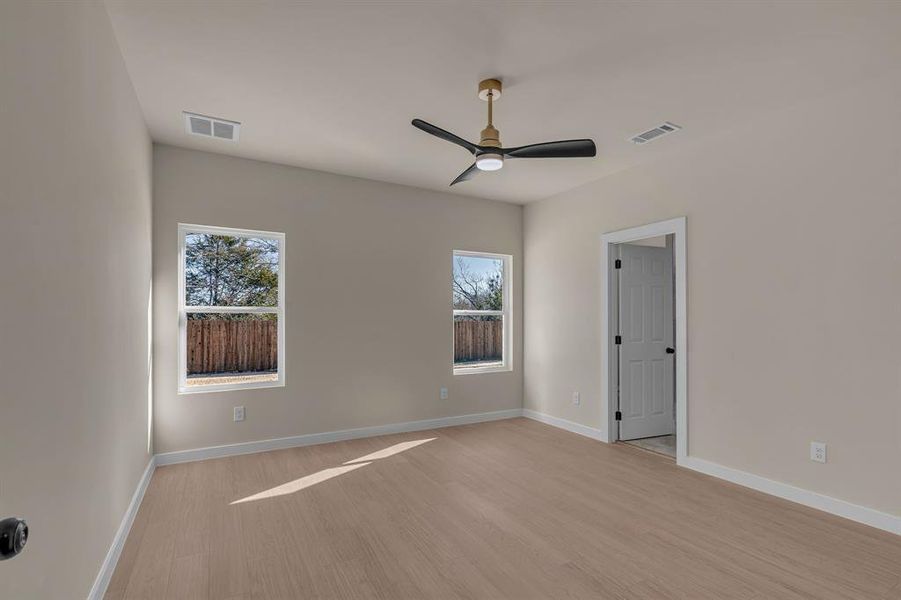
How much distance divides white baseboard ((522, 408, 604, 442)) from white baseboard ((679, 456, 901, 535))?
3.48ft

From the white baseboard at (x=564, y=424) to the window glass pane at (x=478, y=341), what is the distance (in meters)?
0.75

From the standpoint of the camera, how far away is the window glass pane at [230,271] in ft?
14.3

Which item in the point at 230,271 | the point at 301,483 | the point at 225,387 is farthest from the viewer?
the point at 230,271

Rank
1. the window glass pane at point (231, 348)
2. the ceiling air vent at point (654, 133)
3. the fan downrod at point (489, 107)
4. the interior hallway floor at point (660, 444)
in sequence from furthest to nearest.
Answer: the interior hallway floor at point (660, 444) < the window glass pane at point (231, 348) < the ceiling air vent at point (654, 133) < the fan downrod at point (489, 107)

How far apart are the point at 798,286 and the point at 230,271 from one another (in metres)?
4.72

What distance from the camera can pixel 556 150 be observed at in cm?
308

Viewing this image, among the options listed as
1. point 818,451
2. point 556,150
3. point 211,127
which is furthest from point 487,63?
point 818,451

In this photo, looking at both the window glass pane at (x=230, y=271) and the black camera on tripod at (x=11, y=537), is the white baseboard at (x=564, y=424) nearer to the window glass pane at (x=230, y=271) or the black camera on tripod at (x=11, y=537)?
the window glass pane at (x=230, y=271)

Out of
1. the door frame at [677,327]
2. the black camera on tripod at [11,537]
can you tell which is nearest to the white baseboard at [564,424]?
the door frame at [677,327]

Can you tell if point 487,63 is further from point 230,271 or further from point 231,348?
point 231,348

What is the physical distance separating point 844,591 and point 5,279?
350cm

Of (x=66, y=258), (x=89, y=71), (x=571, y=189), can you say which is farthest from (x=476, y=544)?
(x=571, y=189)

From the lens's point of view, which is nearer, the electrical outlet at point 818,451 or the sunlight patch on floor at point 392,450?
the electrical outlet at point 818,451

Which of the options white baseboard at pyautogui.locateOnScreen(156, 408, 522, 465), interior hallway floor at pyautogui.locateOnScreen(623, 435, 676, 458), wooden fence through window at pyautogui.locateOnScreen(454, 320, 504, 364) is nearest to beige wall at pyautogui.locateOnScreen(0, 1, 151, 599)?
white baseboard at pyautogui.locateOnScreen(156, 408, 522, 465)
